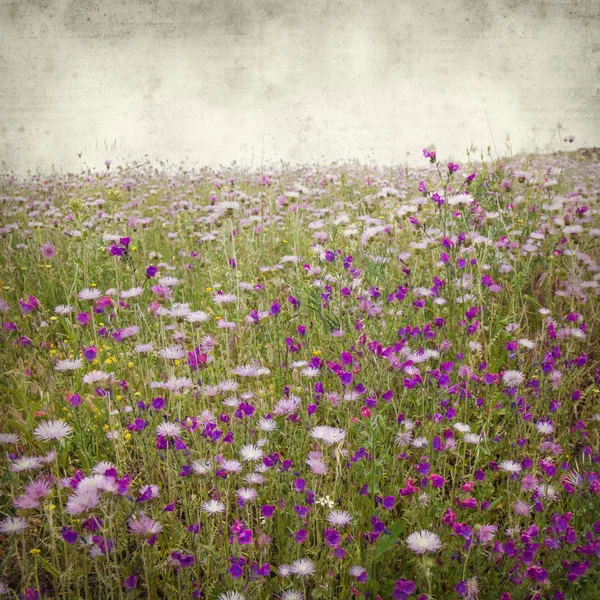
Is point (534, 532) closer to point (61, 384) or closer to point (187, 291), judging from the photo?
point (61, 384)

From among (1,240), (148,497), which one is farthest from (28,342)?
(1,240)

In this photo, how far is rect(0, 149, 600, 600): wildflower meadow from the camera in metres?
1.29

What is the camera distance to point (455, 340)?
7.81ft

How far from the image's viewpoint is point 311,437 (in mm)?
1744

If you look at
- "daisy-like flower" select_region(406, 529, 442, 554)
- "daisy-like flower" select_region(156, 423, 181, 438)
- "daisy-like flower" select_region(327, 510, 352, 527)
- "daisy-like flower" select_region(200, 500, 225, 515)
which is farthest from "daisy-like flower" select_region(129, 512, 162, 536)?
"daisy-like flower" select_region(406, 529, 442, 554)

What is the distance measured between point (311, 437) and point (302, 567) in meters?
0.52

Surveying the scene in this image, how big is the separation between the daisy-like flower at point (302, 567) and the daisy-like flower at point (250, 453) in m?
0.33

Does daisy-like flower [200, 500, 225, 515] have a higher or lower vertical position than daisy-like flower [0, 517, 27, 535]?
lower

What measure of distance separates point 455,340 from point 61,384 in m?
1.85

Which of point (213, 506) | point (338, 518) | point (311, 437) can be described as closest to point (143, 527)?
point (213, 506)

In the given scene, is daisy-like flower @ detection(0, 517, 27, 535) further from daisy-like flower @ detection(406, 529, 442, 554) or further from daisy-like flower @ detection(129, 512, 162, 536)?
daisy-like flower @ detection(406, 529, 442, 554)

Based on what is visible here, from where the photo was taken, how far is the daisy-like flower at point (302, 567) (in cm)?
124

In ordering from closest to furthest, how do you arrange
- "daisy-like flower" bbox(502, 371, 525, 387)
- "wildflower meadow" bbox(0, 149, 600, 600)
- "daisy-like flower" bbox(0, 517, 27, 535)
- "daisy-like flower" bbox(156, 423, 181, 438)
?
"daisy-like flower" bbox(0, 517, 27, 535) → "wildflower meadow" bbox(0, 149, 600, 600) → "daisy-like flower" bbox(156, 423, 181, 438) → "daisy-like flower" bbox(502, 371, 525, 387)

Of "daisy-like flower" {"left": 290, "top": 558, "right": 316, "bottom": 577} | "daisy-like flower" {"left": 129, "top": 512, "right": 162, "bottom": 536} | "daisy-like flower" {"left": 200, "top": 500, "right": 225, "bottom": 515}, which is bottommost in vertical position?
"daisy-like flower" {"left": 290, "top": 558, "right": 316, "bottom": 577}
